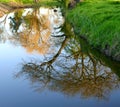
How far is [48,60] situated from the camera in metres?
24.1

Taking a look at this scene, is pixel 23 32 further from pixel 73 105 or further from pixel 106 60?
pixel 73 105

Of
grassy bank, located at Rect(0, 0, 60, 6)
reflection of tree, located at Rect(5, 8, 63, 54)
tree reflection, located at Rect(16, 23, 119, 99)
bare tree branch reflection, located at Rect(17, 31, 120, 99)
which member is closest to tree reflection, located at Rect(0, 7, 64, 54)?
reflection of tree, located at Rect(5, 8, 63, 54)

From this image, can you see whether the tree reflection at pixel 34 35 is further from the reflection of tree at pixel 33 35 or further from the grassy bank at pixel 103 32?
the grassy bank at pixel 103 32

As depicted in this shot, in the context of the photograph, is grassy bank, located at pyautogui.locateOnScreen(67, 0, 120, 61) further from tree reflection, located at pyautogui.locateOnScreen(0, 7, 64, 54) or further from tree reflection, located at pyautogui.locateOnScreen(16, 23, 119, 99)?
tree reflection, located at pyautogui.locateOnScreen(0, 7, 64, 54)

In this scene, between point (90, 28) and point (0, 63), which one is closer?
point (0, 63)

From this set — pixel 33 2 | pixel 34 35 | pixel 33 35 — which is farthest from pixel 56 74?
pixel 33 2

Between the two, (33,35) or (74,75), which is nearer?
(74,75)

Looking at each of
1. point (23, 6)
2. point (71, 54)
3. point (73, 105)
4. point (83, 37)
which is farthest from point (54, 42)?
point (23, 6)

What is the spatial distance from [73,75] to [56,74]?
1.01 m

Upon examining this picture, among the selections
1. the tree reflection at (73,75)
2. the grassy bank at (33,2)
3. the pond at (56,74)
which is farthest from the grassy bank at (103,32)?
the grassy bank at (33,2)

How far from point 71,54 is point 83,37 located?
4535 mm

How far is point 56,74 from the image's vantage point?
2092 centimetres

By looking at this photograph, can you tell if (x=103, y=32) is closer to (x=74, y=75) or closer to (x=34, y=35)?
(x=74, y=75)

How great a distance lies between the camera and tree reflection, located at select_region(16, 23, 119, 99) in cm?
1783
